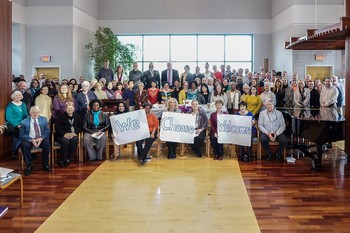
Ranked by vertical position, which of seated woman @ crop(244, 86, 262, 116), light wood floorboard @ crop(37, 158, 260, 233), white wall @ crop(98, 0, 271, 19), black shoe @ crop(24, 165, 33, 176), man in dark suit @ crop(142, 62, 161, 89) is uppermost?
white wall @ crop(98, 0, 271, 19)

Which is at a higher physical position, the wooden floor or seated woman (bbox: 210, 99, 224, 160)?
seated woman (bbox: 210, 99, 224, 160)

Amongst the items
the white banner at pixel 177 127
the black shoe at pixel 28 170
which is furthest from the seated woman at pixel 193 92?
the black shoe at pixel 28 170

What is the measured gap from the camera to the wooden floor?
4730 millimetres

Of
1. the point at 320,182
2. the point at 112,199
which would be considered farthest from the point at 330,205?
the point at 112,199

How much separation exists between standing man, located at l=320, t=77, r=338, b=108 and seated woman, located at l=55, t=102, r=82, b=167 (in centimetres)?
609

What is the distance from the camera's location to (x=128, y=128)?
840cm

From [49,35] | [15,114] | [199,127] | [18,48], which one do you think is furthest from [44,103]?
[49,35]

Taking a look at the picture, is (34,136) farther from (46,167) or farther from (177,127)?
(177,127)

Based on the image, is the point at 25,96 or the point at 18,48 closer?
the point at 25,96

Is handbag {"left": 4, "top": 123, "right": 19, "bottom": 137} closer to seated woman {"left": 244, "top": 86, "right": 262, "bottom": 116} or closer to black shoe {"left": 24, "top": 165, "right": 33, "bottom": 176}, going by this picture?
black shoe {"left": 24, "top": 165, "right": 33, "bottom": 176}

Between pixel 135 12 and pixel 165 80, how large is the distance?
652 centimetres

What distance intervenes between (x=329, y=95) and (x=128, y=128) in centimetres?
522

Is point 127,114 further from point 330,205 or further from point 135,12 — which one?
point 135,12

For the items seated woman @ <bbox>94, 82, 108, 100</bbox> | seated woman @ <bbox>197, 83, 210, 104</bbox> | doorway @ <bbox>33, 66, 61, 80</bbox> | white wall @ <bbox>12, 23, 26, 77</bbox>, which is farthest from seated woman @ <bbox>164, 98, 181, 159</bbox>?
white wall @ <bbox>12, 23, 26, 77</bbox>
